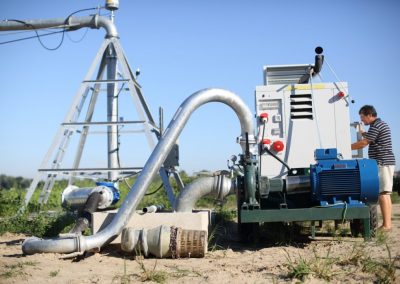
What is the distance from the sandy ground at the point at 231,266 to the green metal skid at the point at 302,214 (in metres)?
0.40

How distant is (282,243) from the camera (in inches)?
257

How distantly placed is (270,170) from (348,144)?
1.25 meters

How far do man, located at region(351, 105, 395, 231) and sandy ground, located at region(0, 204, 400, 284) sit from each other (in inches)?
19.9

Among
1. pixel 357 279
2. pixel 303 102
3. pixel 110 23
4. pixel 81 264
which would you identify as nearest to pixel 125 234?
pixel 81 264

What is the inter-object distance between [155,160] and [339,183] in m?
2.56

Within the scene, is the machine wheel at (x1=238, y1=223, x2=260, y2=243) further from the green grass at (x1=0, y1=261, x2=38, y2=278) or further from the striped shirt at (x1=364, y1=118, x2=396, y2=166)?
the green grass at (x1=0, y1=261, x2=38, y2=278)

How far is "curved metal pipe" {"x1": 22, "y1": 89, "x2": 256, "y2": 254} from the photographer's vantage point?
5914 mm

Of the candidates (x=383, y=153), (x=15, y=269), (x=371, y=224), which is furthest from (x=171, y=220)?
(x=383, y=153)

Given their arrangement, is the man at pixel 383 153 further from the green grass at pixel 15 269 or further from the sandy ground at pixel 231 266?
the green grass at pixel 15 269

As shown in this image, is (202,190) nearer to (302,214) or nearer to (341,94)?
(302,214)

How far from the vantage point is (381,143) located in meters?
7.04

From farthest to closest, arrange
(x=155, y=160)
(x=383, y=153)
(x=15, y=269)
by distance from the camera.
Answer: (x=383, y=153), (x=155, y=160), (x=15, y=269)

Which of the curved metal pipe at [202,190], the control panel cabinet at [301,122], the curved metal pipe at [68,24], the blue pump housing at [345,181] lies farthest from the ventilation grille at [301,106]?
the curved metal pipe at [68,24]

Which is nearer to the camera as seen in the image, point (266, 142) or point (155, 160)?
point (155, 160)
